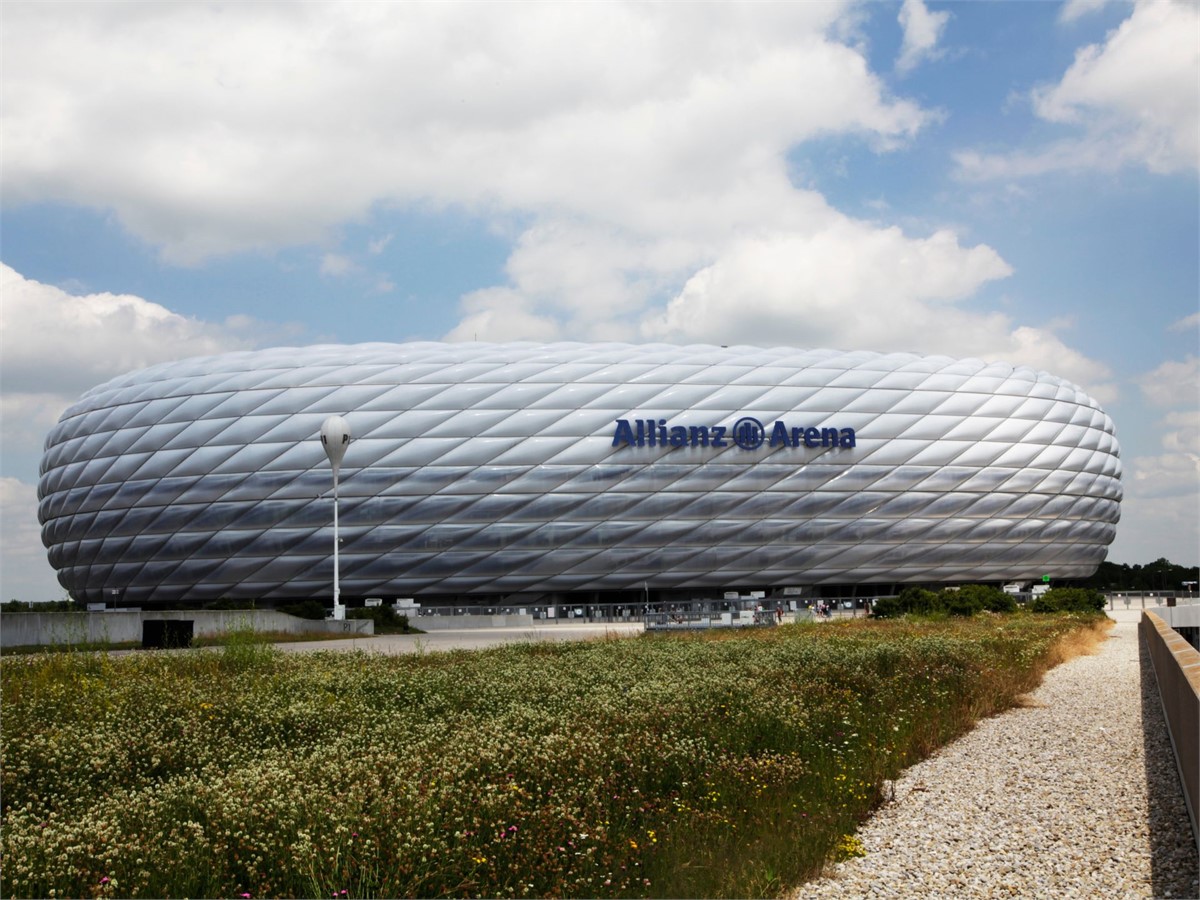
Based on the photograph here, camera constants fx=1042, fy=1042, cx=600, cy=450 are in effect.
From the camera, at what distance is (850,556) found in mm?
60688

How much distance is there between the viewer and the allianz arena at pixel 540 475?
56094 mm

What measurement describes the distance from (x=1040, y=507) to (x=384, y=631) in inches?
1718

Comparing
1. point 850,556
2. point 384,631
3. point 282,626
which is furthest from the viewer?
point 850,556

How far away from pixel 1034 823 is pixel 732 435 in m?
51.9

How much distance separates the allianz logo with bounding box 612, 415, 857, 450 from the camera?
190 feet

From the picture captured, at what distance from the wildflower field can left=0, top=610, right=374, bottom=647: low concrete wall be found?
28.4 feet

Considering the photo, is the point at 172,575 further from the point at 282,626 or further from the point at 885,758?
the point at 885,758

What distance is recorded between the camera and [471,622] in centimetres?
4912

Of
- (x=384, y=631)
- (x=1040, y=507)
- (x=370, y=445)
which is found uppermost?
(x=370, y=445)

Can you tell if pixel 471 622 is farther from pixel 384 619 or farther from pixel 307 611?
pixel 307 611

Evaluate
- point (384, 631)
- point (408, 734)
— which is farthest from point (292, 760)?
point (384, 631)

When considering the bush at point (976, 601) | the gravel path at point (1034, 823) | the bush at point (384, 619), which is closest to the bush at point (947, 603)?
the bush at point (976, 601)

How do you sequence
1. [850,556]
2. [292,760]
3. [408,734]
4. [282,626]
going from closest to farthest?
[292,760], [408,734], [282,626], [850,556]

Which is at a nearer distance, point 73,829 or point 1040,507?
point 73,829
